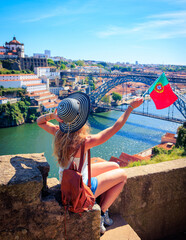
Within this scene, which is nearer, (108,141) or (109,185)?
(109,185)

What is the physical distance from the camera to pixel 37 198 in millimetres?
797

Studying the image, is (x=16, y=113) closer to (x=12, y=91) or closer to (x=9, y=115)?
(x=9, y=115)

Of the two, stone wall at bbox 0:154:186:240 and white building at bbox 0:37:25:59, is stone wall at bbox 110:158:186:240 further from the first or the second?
white building at bbox 0:37:25:59

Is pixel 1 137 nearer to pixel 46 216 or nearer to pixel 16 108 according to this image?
pixel 16 108

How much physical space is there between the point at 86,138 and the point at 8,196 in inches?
12.5

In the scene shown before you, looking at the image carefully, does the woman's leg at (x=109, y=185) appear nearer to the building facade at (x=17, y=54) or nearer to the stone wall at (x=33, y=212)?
the stone wall at (x=33, y=212)

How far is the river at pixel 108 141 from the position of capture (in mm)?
14359

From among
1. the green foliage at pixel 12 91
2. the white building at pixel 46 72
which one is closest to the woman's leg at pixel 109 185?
the green foliage at pixel 12 91

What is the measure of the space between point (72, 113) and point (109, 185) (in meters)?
0.34

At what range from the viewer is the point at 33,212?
806mm

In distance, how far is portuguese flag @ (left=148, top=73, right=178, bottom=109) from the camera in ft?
4.82

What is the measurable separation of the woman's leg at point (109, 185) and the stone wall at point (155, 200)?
178mm

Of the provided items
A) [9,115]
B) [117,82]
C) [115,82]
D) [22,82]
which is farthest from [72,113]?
[22,82]

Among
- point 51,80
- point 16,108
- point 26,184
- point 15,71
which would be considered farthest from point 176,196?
point 51,80
